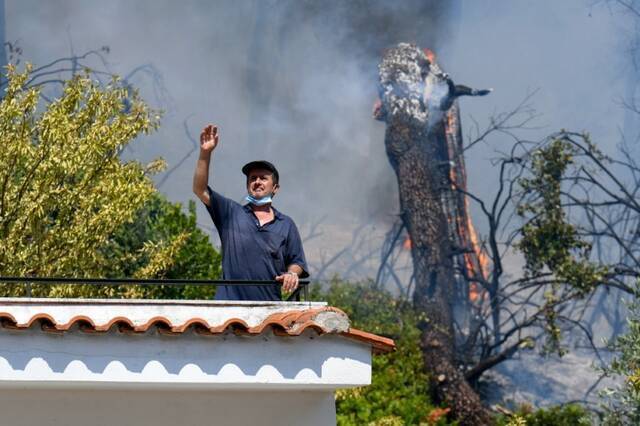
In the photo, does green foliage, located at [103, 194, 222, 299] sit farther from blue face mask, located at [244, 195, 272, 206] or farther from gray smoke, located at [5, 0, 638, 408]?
blue face mask, located at [244, 195, 272, 206]

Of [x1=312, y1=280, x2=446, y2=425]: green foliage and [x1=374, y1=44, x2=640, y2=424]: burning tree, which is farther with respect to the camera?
Result: [x1=374, y1=44, x2=640, y2=424]: burning tree

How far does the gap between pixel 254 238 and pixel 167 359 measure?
1371 millimetres

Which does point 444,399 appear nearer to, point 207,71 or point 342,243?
point 342,243

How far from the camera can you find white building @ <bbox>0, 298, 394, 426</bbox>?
27.8 ft

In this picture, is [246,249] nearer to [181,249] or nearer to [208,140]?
[208,140]

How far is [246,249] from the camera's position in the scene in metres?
9.64

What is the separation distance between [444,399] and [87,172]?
8.47 metres

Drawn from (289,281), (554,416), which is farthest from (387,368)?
(289,281)

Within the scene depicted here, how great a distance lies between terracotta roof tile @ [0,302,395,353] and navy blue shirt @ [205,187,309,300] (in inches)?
23.6

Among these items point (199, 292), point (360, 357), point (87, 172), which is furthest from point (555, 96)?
point (360, 357)

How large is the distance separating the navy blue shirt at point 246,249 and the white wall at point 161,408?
2.24 ft

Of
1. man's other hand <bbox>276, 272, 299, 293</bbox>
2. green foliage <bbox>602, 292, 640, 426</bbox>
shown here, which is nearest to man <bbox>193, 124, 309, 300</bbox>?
man's other hand <bbox>276, 272, 299, 293</bbox>

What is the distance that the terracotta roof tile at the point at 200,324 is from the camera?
8430 millimetres

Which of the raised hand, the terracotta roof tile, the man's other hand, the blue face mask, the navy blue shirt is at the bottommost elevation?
the terracotta roof tile
